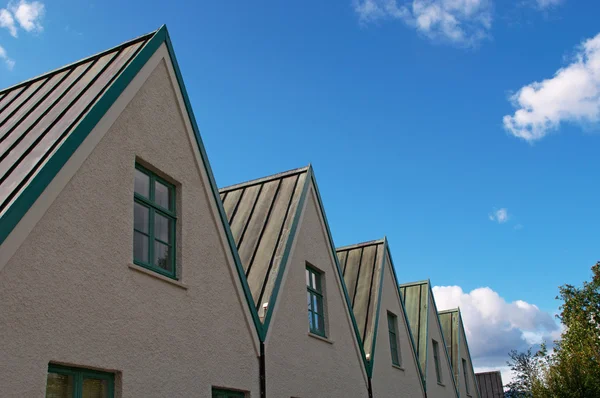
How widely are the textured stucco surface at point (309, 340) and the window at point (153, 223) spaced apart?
295 cm

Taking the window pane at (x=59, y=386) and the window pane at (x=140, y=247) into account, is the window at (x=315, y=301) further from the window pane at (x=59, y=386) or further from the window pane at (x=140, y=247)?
the window pane at (x=59, y=386)

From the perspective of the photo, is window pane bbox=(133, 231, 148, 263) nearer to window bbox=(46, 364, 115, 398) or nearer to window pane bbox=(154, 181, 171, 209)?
window pane bbox=(154, 181, 171, 209)

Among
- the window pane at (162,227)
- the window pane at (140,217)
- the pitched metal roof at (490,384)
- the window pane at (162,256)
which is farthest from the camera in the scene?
the pitched metal roof at (490,384)

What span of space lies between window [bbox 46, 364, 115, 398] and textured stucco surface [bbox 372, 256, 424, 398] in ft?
32.2

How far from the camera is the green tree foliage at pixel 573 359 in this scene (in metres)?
27.0

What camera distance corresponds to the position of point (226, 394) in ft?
30.6

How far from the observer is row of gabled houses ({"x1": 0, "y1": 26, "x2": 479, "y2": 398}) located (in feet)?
20.5

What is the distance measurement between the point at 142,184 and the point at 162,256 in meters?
1.07

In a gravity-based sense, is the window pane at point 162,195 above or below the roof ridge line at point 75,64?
below

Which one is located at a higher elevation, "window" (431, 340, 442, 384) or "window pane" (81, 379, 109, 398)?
"window" (431, 340, 442, 384)

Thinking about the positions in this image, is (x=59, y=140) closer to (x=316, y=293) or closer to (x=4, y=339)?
(x=4, y=339)

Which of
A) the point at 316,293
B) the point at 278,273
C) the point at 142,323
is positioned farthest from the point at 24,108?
the point at 316,293

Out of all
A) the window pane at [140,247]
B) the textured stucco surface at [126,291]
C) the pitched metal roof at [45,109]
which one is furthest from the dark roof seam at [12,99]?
the window pane at [140,247]

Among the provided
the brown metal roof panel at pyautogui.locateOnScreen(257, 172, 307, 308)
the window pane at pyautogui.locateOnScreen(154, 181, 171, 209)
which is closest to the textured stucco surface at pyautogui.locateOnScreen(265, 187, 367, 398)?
the brown metal roof panel at pyautogui.locateOnScreen(257, 172, 307, 308)
